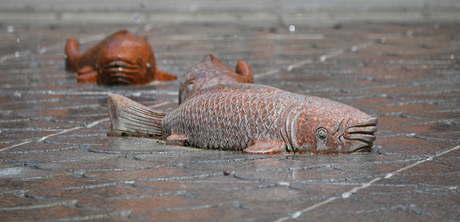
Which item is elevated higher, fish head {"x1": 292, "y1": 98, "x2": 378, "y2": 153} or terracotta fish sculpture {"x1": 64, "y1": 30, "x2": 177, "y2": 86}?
terracotta fish sculpture {"x1": 64, "y1": 30, "x2": 177, "y2": 86}

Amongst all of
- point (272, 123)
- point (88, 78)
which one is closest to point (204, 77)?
point (272, 123)

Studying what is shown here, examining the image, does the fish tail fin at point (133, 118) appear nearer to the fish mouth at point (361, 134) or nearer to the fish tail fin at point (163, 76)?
the fish mouth at point (361, 134)

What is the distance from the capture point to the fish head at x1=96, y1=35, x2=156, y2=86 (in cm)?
805

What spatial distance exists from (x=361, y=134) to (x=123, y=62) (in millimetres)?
4340

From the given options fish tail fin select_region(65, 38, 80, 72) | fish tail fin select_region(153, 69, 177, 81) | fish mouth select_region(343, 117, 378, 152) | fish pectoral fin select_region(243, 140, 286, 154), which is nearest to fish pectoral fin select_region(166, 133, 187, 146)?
fish pectoral fin select_region(243, 140, 286, 154)

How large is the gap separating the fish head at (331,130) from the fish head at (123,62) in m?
4.06

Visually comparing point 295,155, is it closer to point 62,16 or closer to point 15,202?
point 15,202

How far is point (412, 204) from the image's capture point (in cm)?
333

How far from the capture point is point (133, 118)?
514cm

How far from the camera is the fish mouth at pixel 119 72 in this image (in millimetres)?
8102

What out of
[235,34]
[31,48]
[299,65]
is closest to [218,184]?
[299,65]

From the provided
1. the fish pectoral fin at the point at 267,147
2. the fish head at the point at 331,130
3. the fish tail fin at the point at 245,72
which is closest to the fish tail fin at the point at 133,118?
the fish pectoral fin at the point at 267,147

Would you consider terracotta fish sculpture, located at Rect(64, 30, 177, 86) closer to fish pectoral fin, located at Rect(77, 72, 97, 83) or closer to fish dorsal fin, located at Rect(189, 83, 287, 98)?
fish pectoral fin, located at Rect(77, 72, 97, 83)

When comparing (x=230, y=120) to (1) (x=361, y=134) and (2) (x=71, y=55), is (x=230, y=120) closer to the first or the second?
(1) (x=361, y=134)
